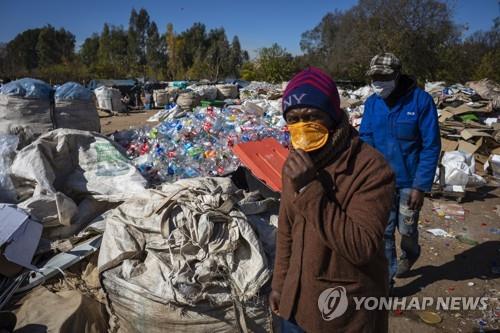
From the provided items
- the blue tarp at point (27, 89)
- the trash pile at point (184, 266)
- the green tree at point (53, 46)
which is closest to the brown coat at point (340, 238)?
the trash pile at point (184, 266)

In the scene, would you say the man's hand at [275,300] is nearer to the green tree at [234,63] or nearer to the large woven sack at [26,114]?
the large woven sack at [26,114]

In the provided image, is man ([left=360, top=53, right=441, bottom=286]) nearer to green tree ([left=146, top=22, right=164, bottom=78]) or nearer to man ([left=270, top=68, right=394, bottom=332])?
man ([left=270, top=68, right=394, bottom=332])

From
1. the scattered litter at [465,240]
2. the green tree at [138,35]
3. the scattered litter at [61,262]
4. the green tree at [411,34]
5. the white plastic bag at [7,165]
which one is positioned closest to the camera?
the scattered litter at [61,262]

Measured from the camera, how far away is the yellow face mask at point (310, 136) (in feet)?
3.63

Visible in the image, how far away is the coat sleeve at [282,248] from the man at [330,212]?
52mm

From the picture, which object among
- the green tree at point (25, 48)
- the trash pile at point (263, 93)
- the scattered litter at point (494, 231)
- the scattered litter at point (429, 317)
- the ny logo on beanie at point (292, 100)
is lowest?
the scattered litter at point (429, 317)

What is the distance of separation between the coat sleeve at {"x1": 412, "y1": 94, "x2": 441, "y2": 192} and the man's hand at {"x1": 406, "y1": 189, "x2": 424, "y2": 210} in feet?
0.12

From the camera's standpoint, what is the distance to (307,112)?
1110 mm

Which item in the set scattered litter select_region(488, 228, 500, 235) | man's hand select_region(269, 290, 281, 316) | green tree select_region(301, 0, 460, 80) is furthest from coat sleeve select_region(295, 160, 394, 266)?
green tree select_region(301, 0, 460, 80)

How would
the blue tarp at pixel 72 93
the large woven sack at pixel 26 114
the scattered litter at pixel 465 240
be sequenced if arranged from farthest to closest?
1. the blue tarp at pixel 72 93
2. the large woven sack at pixel 26 114
3. the scattered litter at pixel 465 240

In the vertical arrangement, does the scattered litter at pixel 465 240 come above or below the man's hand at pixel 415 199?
below

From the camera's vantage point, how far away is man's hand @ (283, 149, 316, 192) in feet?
3.38

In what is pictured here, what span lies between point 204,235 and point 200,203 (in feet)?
0.83

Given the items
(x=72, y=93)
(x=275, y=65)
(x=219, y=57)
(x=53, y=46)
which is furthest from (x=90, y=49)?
(x=72, y=93)
